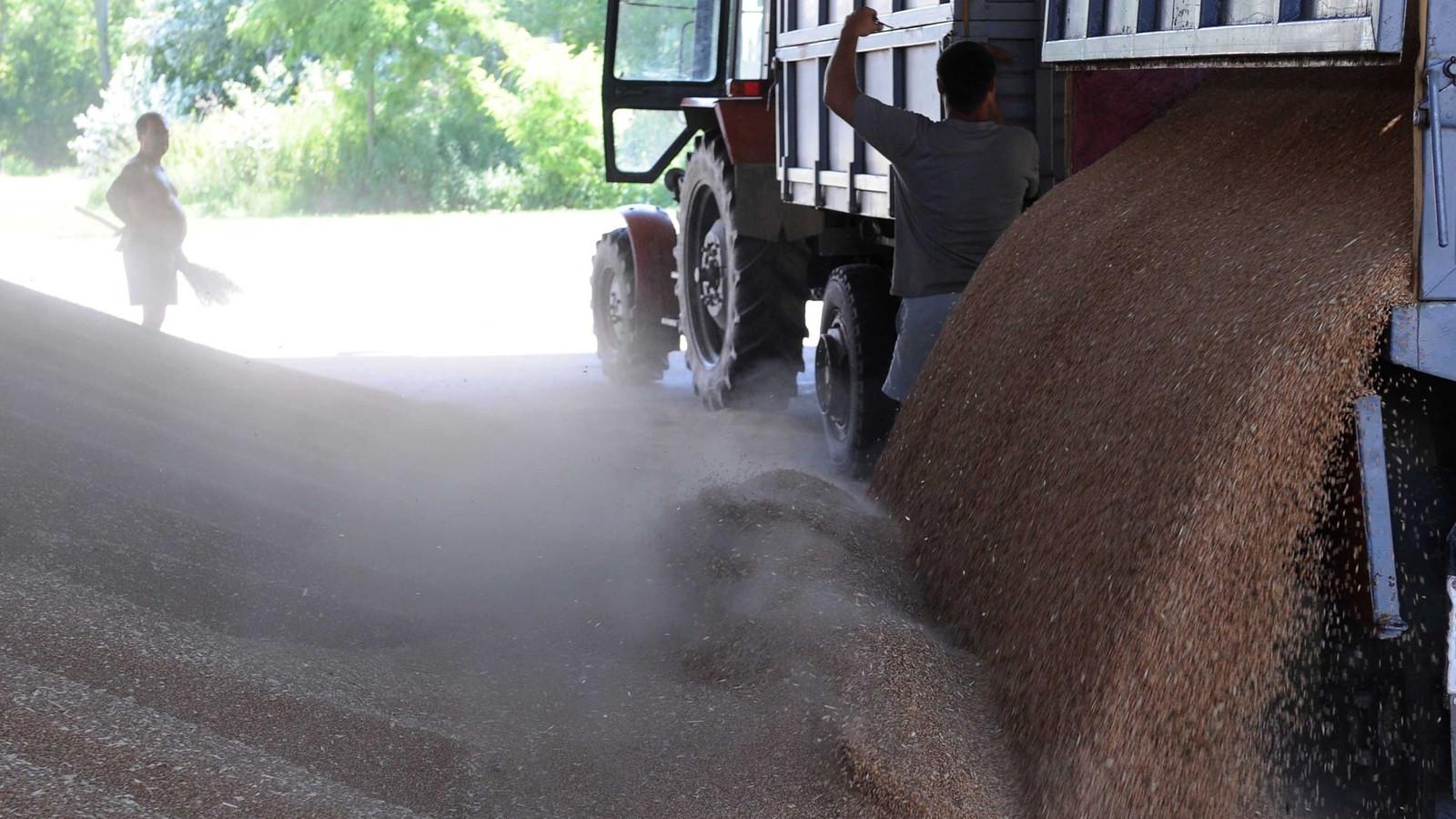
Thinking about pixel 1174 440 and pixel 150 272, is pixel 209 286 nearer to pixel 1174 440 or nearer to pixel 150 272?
pixel 150 272

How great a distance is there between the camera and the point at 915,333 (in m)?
6.07

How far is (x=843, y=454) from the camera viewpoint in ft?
23.9

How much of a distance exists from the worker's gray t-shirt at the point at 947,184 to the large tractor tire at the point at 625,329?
4245 mm

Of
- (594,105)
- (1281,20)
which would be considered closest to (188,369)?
(1281,20)

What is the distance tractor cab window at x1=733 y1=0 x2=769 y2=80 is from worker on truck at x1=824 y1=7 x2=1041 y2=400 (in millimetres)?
2882

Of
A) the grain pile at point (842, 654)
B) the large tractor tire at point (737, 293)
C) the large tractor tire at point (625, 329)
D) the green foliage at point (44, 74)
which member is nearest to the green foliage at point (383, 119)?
the green foliage at point (44, 74)

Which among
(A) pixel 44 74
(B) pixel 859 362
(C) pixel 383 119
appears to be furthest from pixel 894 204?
(A) pixel 44 74

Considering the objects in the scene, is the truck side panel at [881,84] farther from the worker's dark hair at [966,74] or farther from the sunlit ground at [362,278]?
the sunlit ground at [362,278]

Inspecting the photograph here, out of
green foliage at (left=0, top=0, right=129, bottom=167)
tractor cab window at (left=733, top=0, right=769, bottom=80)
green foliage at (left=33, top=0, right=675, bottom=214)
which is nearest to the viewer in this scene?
tractor cab window at (left=733, top=0, right=769, bottom=80)

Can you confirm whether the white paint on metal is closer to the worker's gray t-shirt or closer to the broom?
the worker's gray t-shirt

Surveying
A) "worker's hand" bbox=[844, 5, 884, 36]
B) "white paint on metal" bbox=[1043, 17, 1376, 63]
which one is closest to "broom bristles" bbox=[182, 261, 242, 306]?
"worker's hand" bbox=[844, 5, 884, 36]

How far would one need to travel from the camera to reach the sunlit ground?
41.8 ft

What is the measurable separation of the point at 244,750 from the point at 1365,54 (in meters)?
2.82

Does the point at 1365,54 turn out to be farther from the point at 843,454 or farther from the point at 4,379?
the point at 4,379
